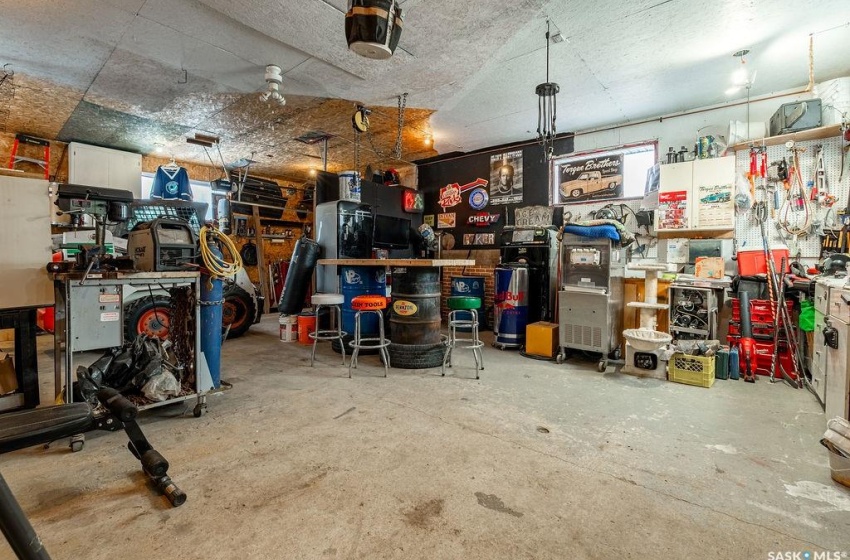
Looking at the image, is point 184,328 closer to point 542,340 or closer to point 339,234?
point 339,234

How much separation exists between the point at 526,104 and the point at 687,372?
349cm

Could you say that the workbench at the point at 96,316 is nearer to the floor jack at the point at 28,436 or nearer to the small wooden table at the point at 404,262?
the floor jack at the point at 28,436

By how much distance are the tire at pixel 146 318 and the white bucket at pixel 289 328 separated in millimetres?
1322

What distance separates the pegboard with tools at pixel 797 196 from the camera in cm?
381

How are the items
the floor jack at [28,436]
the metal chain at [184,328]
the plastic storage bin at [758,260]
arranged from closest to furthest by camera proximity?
the floor jack at [28,436] → the metal chain at [184,328] → the plastic storage bin at [758,260]

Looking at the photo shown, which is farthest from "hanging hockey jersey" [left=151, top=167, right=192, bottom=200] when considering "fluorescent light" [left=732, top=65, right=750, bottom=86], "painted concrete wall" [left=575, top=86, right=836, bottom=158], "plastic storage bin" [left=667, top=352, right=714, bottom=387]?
"fluorescent light" [left=732, top=65, right=750, bottom=86]

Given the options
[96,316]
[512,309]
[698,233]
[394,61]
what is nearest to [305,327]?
[96,316]

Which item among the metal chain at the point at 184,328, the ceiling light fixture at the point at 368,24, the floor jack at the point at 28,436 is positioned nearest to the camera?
the floor jack at the point at 28,436

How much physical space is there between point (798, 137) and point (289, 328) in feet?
20.5

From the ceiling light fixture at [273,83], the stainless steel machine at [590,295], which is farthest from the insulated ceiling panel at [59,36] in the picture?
the stainless steel machine at [590,295]

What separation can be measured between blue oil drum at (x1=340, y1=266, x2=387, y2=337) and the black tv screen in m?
1.60

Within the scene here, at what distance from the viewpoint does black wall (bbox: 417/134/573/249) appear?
19.0 ft

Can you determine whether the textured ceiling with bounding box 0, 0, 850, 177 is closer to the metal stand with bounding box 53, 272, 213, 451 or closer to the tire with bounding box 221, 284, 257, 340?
the metal stand with bounding box 53, 272, 213, 451

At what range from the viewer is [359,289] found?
447 centimetres
